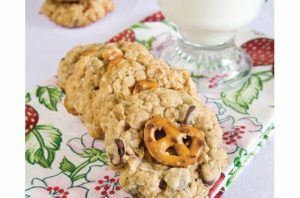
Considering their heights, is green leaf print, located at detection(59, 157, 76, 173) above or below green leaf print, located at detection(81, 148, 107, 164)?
below

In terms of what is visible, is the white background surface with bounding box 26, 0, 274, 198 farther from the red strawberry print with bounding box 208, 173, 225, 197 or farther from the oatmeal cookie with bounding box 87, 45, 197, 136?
the red strawberry print with bounding box 208, 173, 225, 197

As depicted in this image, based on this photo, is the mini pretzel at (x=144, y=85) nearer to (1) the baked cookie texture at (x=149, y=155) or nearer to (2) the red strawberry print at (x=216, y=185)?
(1) the baked cookie texture at (x=149, y=155)

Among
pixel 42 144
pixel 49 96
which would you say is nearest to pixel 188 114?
pixel 42 144

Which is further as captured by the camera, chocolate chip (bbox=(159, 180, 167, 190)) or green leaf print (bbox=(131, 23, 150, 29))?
green leaf print (bbox=(131, 23, 150, 29))

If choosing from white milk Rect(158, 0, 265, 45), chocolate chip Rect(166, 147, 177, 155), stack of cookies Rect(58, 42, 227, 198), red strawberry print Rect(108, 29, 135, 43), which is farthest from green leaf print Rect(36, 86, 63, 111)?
chocolate chip Rect(166, 147, 177, 155)

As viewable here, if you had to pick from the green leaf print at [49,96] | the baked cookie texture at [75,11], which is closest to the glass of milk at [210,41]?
the baked cookie texture at [75,11]

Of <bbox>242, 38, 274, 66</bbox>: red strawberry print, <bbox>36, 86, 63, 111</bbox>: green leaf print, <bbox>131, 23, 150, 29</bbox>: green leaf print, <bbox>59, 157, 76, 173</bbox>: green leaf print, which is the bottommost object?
<bbox>59, 157, 76, 173</bbox>: green leaf print

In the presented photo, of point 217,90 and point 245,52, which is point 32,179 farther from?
point 245,52
